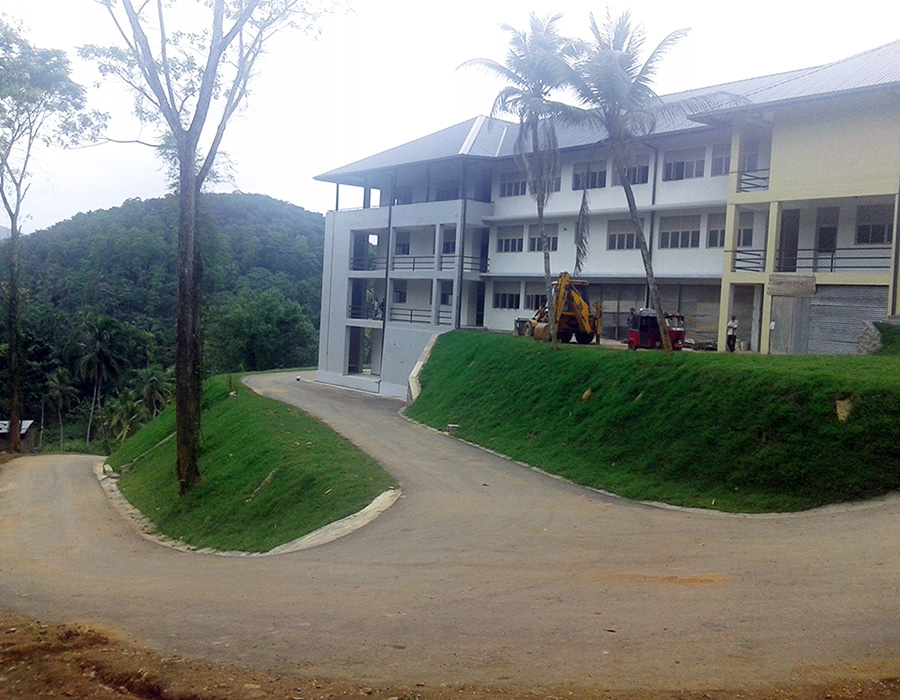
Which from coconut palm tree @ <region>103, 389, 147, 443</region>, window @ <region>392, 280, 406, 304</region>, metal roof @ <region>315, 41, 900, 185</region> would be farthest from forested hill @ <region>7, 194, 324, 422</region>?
metal roof @ <region>315, 41, 900, 185</region>

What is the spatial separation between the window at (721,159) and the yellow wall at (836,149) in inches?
173

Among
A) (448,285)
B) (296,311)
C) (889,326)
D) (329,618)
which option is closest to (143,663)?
(329,618)

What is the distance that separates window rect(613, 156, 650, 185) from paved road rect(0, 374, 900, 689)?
1894cm

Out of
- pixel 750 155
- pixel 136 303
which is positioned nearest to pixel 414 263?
pixel 750 155

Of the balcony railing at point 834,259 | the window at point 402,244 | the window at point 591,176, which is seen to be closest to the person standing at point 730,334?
the balcony railing at point 834,259

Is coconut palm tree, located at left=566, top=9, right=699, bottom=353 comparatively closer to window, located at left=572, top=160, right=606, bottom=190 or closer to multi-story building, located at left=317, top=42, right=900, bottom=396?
multi-story building, located at left=317, top=42, right=900, bottom=396

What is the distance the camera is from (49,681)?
22.9 feet

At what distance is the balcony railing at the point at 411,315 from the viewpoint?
3976 centimetres

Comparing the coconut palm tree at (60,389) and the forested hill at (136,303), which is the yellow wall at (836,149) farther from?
the coconut palm tree at (60,389)

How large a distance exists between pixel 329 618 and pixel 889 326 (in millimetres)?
18070

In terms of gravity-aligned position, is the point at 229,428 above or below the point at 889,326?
below

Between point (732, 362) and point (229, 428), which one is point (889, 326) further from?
point (229, 428)

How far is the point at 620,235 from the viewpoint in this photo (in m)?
33.0

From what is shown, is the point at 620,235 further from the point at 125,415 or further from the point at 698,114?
the point at 125,415
